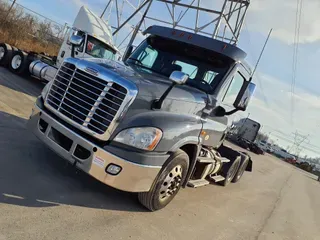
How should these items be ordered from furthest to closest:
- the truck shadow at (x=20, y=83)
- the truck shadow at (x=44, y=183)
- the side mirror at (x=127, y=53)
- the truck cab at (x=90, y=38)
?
the truck cab at (x=90, y=38) < the truck shadow at (x=20, y=83) < the side mirror at (x=127, y=53) < the truck shadow at (x=44, y=183)

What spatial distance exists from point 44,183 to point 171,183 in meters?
1.85

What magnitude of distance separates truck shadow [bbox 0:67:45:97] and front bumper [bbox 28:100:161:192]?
7297mm

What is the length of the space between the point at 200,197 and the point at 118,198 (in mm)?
2400

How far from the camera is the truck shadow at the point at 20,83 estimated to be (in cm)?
1166

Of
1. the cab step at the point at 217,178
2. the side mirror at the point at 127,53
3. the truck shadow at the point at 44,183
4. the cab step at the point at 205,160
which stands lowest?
the truck shadow at the point at 44,183

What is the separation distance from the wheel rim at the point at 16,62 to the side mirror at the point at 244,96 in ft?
34.6

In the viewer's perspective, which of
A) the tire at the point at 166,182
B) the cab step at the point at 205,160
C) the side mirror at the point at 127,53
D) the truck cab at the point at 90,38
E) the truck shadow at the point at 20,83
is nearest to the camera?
the tire at the point at 166,182

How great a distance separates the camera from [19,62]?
13.9 metres

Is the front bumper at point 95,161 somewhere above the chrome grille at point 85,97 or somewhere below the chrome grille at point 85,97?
below

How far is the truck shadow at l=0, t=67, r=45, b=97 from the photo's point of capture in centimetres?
1166

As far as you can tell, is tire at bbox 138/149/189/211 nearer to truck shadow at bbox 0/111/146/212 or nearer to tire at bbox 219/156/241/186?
truck shadow at bbox 0/111/146/212

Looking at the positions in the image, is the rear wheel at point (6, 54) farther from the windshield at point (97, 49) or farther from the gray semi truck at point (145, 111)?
the gray semi truck at point (145, 111)

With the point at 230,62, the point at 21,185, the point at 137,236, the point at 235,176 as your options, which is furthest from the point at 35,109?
the point at 235,176

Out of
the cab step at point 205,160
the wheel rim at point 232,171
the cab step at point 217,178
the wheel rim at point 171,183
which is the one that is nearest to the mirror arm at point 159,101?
the wheel rim at point 171,183
